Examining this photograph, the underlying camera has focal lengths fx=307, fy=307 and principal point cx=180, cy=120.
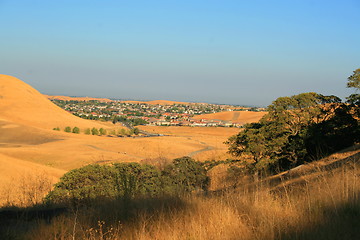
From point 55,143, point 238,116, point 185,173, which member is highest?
point 238,116

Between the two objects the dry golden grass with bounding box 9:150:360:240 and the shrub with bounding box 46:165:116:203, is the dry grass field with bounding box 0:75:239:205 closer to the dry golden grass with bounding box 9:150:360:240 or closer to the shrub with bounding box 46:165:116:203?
the shrub with bounding box 46:165:116:203

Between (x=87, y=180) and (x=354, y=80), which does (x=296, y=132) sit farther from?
(x=87, y=180)

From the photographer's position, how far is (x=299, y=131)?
25359 millimetres

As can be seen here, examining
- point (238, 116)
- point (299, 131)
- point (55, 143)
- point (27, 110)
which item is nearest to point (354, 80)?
point (299, 131)

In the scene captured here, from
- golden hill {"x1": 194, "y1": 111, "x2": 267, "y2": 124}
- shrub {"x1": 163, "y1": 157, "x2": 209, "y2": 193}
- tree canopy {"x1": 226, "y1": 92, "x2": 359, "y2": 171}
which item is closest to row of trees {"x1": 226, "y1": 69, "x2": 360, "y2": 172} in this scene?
tree canopy {"x1": 226, "y1": 92, "x2": 359, "y2": 171}

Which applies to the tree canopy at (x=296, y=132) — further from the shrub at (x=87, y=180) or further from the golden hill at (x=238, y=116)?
the golden hill at (x=238, y=116)

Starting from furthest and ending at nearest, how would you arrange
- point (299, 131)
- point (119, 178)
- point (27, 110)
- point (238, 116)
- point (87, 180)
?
point (238, 116) < point (27, 110) < point (299, 131) < point (87, 180) < point (119, 178)

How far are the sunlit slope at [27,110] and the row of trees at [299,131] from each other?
84821 mm

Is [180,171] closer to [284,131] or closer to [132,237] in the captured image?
[284,131]

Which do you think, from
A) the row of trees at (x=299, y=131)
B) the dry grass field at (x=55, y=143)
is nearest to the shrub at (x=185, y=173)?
the dry grass field at (x=55, y=143)

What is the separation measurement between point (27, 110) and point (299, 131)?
101m

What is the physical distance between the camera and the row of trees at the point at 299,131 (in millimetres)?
22344

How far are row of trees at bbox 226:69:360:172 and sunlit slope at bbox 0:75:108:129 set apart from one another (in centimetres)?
8482

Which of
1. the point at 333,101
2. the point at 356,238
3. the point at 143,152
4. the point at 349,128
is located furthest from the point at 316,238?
the point at 143,152
